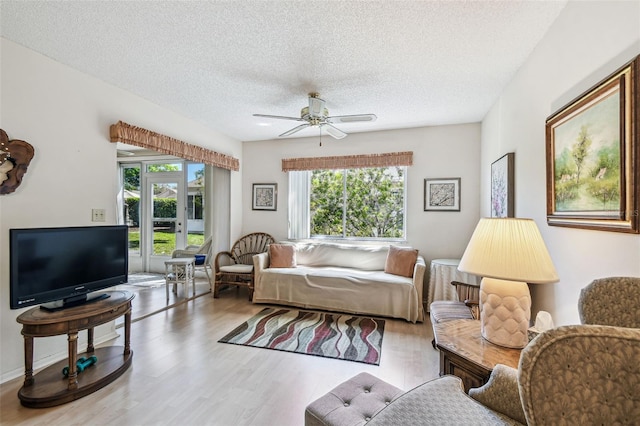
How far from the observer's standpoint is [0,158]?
2.05 m

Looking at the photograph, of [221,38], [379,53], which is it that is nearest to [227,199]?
[221,38]

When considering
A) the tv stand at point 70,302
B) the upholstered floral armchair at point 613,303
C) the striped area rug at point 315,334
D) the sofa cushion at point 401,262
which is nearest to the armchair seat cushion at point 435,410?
the upholstered floral armchair at point 613,303

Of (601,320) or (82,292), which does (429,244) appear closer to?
(601,320)

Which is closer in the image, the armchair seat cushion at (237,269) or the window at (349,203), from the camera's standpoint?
the armchair seat cushion at (237,269)

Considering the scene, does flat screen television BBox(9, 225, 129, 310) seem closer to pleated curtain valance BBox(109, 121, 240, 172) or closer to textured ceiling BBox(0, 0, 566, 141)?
pleated curtain valance BBox(109, 121, 240, 172)

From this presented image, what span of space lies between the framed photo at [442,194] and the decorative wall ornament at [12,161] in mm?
4287

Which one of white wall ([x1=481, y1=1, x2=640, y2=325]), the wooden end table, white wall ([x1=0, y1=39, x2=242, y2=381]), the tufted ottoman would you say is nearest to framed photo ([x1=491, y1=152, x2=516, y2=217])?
white wall ([x1=481, y1=1, x2=640, y2=325])

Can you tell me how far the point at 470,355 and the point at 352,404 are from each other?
62 centimetres

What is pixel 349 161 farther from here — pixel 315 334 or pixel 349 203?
pixel 315 334

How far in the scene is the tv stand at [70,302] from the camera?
2083mm

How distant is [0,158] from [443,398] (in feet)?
10.0

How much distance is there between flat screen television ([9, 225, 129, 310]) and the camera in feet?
6.45

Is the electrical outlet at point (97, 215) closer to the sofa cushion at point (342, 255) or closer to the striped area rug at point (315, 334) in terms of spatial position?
the striped area rug at point (315, 334)

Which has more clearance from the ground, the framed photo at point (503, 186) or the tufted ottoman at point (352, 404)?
the framed photo at point (503, 186)
